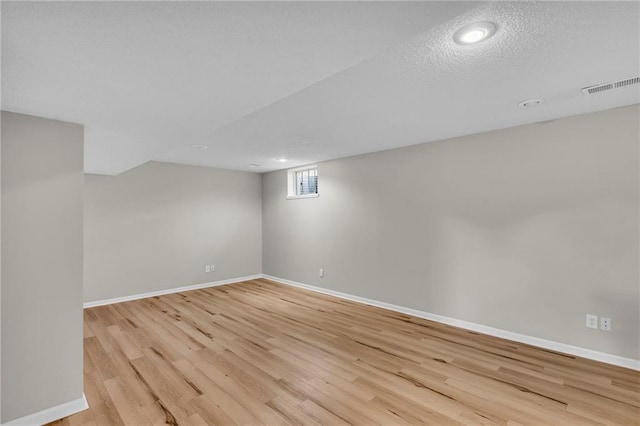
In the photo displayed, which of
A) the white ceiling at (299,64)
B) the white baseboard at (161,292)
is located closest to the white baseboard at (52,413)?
the white ceiling at (299,64)

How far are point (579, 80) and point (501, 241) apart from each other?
179 centimetres

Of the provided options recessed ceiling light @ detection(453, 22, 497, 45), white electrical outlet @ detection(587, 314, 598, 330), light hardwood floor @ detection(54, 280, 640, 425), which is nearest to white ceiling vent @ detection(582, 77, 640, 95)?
recessed ceiling light @ detection(453, 22, 497, 45)

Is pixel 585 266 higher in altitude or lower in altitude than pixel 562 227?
lower

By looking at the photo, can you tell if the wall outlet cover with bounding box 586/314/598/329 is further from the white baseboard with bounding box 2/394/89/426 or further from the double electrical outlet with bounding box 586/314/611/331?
the white baseboard with bounding box 2/394/89/426

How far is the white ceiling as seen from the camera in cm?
108

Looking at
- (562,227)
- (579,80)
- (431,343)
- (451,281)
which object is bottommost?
(431,343)

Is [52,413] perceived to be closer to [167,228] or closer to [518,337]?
[167,228]

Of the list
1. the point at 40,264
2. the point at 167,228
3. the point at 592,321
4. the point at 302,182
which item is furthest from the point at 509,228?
the point at 167,228

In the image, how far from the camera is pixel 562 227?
3.04 metres

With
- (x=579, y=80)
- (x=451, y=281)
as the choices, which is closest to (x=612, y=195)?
(x=579, y=80)

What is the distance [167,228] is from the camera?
5.44m

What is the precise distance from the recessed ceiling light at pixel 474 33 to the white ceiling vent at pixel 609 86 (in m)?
1.39

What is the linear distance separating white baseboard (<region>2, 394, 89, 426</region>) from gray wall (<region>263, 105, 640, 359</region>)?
11.7 ft

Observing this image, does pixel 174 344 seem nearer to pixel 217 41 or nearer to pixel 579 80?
pixel 217 41
